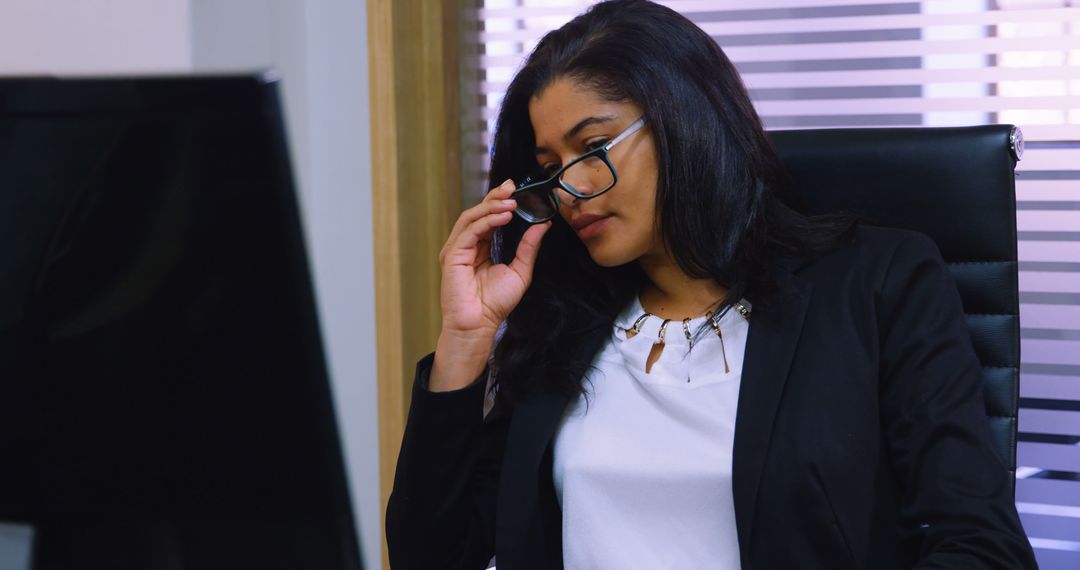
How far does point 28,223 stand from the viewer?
423mm

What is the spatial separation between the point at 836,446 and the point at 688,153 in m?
0.44

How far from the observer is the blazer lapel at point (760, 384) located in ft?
4.10

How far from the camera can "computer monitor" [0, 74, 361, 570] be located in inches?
16.0

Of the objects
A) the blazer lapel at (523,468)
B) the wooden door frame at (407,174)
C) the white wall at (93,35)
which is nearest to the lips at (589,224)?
the blazer lapel at (523,468)

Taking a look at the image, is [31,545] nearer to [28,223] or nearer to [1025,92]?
[28,223]

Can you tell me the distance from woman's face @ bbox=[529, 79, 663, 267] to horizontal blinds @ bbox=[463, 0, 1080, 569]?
66 centimetres

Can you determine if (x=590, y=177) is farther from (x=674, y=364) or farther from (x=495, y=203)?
(x=674, y=364)

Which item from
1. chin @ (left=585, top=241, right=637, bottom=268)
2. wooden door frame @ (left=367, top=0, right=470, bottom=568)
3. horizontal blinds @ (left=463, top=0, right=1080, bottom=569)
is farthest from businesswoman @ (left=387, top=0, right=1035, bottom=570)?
horizontal blinds @ (left=463, top=0, right=1080, bottom=569)

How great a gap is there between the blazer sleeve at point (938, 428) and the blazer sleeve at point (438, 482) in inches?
A: 22.0

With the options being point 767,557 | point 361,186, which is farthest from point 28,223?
point 361,186

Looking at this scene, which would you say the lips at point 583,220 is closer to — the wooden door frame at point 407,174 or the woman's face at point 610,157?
the woman's face at point 610,157

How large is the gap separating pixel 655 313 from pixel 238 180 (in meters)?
1.15

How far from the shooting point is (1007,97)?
183cm

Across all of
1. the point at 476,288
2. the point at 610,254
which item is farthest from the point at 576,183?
the point at 476,288
